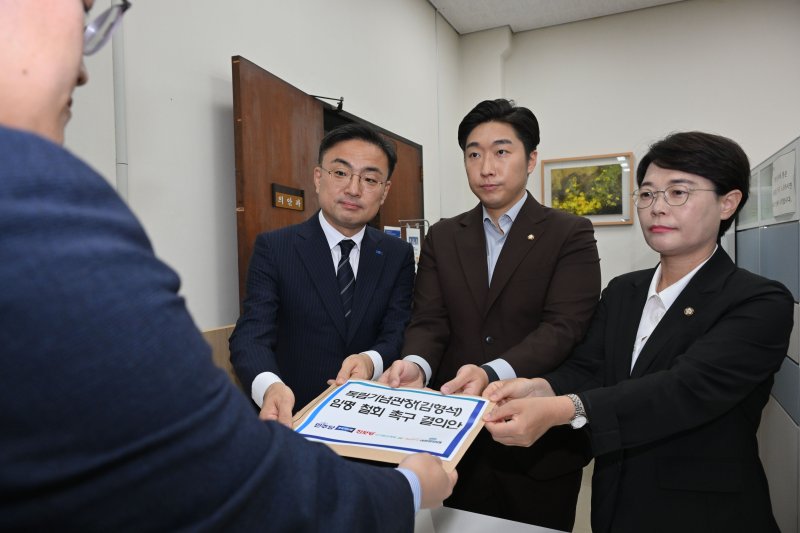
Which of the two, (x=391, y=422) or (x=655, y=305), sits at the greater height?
A: (x=655, y=305)

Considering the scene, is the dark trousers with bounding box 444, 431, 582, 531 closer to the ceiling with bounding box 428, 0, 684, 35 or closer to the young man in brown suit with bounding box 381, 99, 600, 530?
the young man in brown suit with bounding box 381, 99, 600, 530

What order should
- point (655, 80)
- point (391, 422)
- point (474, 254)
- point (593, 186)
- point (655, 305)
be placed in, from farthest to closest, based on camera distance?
point (593, 186), point (655, 80), point (474, 254), point (655, 305), point (391, 422)

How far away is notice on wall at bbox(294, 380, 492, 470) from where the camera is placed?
36.0 inches

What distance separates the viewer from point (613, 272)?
5.08 meters

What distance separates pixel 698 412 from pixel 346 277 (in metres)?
1.10

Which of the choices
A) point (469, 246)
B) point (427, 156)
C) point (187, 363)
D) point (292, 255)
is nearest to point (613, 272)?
point (427, 156)

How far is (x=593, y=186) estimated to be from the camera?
5141mm

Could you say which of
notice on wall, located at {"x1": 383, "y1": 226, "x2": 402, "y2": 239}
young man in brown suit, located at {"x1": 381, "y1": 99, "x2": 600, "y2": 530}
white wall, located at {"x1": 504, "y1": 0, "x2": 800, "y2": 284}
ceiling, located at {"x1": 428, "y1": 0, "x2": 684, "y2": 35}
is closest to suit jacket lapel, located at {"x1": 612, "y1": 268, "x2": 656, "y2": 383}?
young man in brown suit, located at {"x1": 381, "y1": 99, "x2": 600, "y2": 530}

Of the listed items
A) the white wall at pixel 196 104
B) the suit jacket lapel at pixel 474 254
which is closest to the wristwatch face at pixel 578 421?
the suit jacket lapel at pixel 474 254

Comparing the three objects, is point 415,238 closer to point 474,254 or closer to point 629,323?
point 474,254

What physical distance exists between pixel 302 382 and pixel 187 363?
4.33 ft

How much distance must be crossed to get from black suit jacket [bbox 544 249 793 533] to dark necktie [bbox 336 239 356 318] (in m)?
0.82

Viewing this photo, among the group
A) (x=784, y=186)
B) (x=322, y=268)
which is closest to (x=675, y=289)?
(x=784, y=186)

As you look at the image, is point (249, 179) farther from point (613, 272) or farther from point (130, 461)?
point (613, 272)
